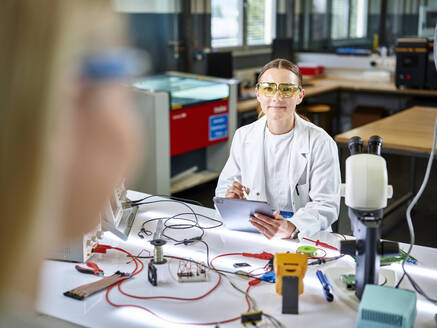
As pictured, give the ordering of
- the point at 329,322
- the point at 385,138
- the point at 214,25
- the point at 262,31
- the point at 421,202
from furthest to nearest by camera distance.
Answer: the point at 262,31
the point at 214,25
the point at 421,202
the point at 385,138
the point at 329,322

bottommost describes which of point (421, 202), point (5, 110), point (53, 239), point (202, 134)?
point (421, 202)

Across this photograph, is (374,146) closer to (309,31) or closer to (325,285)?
(325,285)

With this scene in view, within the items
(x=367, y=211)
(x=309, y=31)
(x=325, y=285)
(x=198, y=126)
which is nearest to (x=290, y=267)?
(x=325, y=285)

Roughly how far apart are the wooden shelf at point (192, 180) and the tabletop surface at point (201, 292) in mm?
2743

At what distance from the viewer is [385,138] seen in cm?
358

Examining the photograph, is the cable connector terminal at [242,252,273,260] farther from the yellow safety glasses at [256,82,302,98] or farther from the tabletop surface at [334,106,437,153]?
the tabletop surface at [334,106,437,153]

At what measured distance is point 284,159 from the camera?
249cm

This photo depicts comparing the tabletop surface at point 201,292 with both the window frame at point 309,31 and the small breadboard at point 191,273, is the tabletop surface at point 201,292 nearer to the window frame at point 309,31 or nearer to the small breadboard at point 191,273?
the small breadboard at point 191,273

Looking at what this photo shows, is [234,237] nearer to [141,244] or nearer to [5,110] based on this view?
[141,244]

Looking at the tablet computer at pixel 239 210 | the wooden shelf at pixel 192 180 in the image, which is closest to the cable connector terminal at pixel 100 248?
the tablet computer at pixel 239 210

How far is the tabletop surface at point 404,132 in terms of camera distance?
11.2ft

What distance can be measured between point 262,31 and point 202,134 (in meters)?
2.84

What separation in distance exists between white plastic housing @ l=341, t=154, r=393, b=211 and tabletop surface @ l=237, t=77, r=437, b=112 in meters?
3.86

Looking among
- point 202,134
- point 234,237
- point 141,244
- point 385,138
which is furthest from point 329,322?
point 202,134
